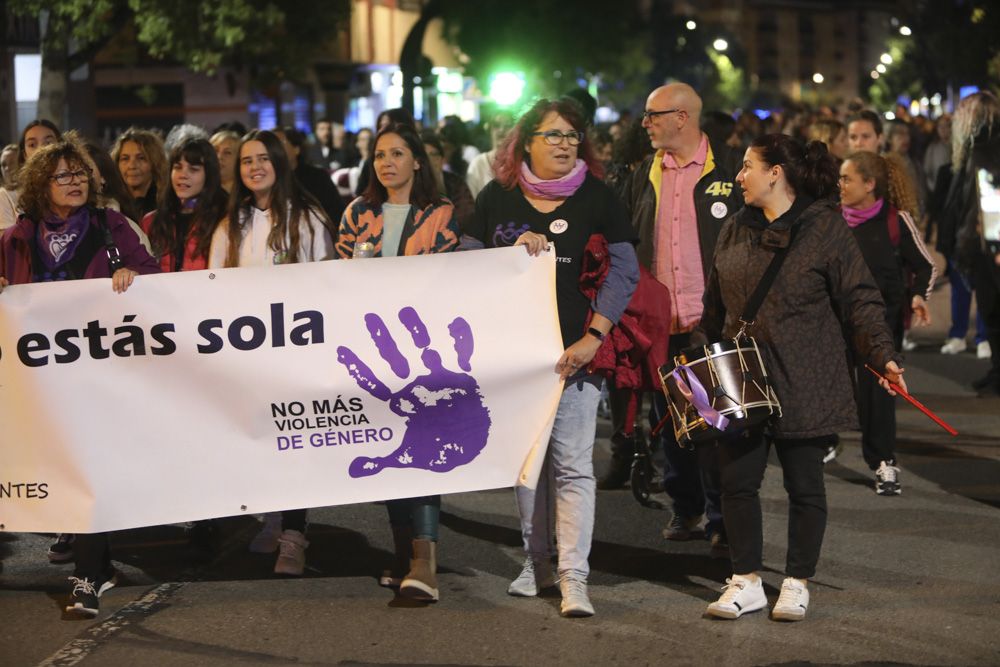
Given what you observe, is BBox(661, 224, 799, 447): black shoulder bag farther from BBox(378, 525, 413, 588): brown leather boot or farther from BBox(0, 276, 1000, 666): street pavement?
BBox(378, 525, 413, 588): brown leather boot

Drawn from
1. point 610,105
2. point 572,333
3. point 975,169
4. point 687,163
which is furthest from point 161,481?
point 610,105

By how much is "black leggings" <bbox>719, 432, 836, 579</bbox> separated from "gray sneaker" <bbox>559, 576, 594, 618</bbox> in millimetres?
627

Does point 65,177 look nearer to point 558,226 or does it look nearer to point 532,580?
point 558,226

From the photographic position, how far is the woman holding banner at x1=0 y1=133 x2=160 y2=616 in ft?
22.1

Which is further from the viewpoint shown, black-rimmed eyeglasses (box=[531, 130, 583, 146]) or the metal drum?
black-rimmed eyeglasses (box=[531, 130, 583, 146])

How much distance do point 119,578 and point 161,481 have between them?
35.6 inches

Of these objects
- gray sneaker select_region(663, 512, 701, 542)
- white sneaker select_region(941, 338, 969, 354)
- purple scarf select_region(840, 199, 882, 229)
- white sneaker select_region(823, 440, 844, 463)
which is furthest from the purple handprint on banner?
white sneaker select_region(941, 338, 969, 354)

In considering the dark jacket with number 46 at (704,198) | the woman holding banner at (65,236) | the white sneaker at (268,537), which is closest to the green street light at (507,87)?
the dark jacket with number 46 at (704,198)

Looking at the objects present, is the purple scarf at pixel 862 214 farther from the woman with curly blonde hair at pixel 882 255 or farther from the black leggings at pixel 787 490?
the black leggings at pixel 787 490

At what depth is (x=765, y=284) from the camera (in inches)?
245

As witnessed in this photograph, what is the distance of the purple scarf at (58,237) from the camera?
6773mm

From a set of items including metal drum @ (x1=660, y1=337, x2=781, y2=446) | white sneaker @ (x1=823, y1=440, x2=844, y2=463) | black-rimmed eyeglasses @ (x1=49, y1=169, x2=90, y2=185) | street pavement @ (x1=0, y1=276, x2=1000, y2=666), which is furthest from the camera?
white sneaker @ (x1=823, y1=440, x2=844, y2=463)

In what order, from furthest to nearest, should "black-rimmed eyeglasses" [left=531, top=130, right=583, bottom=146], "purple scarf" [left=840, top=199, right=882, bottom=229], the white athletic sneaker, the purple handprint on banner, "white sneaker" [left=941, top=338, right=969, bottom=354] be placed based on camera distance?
"white sneaker" [left=941, top=338, right=969, bottom=354] < "purple scarf" [left=840, top=199, right=882, bottom=229] < the white athletic sneaker < the purple handprint on banner < "black-rimmed eyeglasses" [left=531, top=130, right=583, bottom=146]

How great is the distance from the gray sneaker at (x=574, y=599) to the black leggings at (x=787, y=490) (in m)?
0.63
